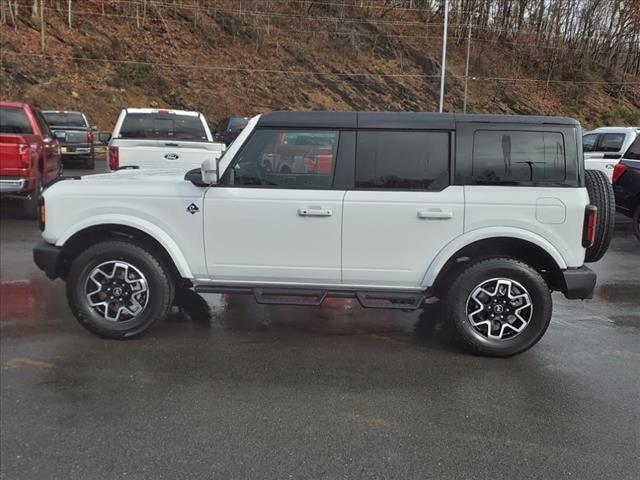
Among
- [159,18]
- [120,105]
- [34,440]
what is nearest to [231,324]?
[34,440]

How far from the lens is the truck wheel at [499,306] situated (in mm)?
4449

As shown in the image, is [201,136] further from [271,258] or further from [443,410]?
[443,410]

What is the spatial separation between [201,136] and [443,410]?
852cm

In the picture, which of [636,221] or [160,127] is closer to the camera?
[636,221]

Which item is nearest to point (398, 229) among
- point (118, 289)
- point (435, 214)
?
point (435, 214)

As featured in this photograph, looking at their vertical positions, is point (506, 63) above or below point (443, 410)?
above

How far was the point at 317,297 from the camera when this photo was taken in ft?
15.1

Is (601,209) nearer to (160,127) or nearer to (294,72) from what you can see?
(160,127)

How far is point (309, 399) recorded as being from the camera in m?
3.81

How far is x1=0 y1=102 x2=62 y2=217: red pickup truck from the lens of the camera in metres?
9.27

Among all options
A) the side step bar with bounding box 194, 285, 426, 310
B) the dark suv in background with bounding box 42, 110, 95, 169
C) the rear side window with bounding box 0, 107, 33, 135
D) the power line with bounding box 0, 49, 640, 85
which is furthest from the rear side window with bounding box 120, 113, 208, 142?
the power line with bounding box 0, 49, 640, 85

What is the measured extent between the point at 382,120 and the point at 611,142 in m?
10.6

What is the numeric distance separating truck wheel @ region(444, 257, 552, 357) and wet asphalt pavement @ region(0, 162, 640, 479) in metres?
0.16

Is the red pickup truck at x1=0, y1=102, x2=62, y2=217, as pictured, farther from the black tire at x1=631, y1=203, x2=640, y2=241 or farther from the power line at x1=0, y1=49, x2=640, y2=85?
the power line at x1=0, y1=49, x2=640, y2=85
